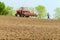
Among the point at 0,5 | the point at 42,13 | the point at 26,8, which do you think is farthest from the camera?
the point at 42,13

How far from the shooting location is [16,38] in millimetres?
10422

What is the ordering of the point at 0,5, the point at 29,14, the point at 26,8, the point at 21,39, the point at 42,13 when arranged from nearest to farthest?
the point at 21,39
the point at 29,14
the point at 26,8
the point at 0,5
the point at 42,13

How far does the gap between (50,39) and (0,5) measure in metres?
40.8

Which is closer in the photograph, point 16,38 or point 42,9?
point 16,38

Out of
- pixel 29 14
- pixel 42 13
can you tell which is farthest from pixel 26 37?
pixel 42 13

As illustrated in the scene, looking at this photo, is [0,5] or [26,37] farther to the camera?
[0,5]

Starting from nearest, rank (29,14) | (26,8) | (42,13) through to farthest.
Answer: (29,14) < (26,8) < (42,13)

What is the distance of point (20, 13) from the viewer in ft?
108

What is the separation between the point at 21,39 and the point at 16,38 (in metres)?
0.27

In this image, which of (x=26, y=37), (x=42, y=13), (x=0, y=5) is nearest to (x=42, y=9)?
(x=42, y=13)

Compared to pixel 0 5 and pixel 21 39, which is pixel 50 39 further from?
pixel 0 5

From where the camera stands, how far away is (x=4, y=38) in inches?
407

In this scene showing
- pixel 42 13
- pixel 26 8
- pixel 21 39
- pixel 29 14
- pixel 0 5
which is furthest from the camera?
pixel 42 13

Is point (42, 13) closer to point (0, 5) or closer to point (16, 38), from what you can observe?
point (0, 5)
